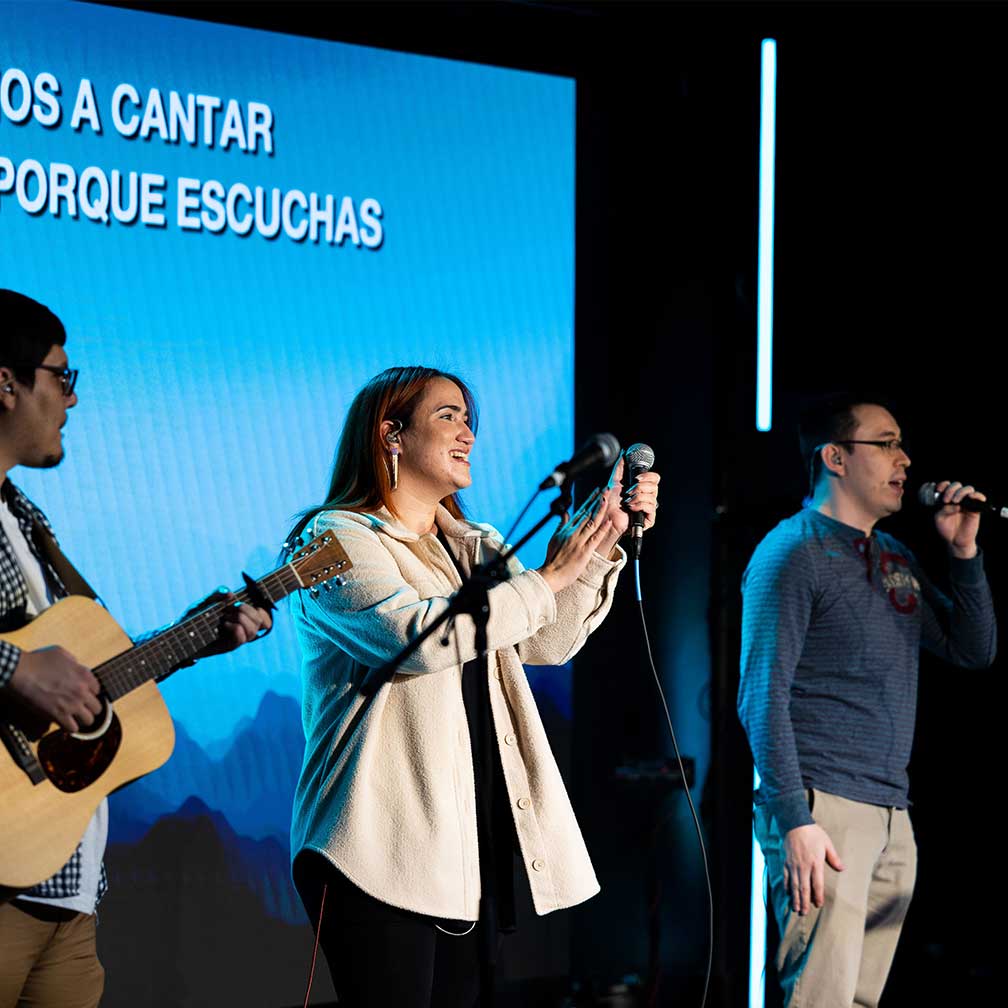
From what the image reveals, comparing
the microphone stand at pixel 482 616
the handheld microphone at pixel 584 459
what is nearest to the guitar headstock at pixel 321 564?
the microphone stand at pixel 482 616

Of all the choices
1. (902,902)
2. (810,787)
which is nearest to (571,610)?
(810,787)

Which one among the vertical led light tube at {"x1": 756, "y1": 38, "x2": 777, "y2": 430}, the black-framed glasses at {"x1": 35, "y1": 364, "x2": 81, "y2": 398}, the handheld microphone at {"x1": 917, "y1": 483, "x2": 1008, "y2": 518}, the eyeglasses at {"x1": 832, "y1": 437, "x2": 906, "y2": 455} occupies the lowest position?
the handheld microphone at {"x1": 917, "y1": 483, "x2": 1008, "y2": 518}

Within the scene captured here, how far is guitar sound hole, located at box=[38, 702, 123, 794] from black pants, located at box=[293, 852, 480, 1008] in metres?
0.38

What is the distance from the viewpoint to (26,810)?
7.09 feet

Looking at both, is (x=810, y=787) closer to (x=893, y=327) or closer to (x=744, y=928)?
(x=744, y=928)

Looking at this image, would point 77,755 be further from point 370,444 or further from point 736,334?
point 736,334

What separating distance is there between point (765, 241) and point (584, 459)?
7.25 ft

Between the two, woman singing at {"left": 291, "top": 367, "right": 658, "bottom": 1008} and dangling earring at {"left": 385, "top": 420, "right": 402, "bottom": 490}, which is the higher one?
dangling earring at {"left": 385, "top": 420, "right": 402, "bottom": 490}

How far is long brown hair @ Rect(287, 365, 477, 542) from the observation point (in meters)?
2.61

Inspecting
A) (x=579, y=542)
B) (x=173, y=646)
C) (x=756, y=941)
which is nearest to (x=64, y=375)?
(x=173, y=646)

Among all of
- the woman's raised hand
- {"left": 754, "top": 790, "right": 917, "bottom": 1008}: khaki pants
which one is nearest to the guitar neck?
the woman's raised hand

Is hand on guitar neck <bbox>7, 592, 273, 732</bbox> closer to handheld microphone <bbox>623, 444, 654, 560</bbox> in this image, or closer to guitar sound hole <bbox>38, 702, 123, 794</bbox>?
guitar sound hole <bbox>38, 702, 123, 794</bbox>

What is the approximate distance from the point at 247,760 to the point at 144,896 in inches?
17.5

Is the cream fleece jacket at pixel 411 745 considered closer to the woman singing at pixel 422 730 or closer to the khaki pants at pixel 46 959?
the woman singing at pixel 422 730
